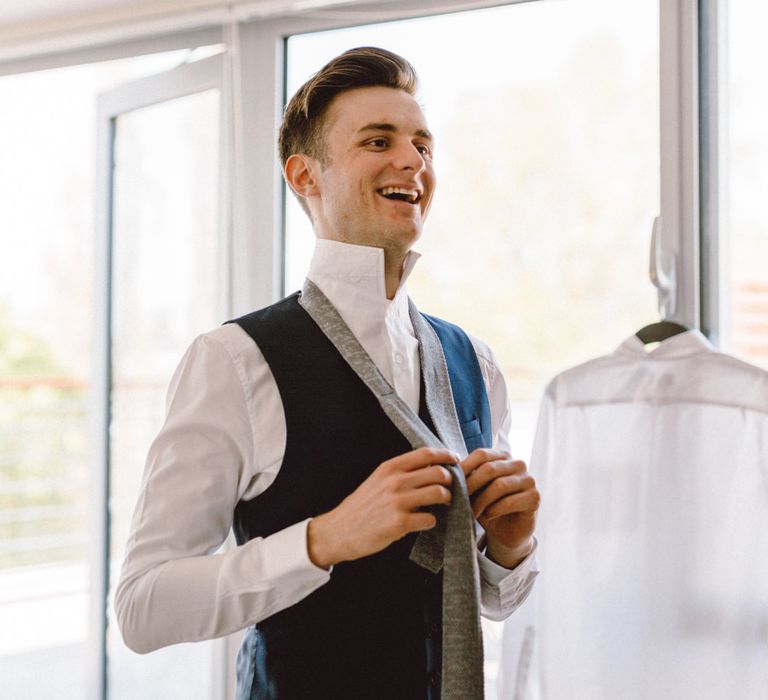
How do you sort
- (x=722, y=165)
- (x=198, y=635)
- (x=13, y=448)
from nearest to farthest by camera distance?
(x=198, y=635)
(x=722, y=165)
(x=13, y=448)

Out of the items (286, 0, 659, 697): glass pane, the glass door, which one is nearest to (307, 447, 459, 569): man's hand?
(286, 0, 659, 697): glass pane

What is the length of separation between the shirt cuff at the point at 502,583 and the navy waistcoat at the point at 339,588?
→ 73mm

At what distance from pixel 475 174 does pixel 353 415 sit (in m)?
1.19

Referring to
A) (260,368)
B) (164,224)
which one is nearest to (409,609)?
(260,368)

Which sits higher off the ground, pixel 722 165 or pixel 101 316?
pixel 722 165

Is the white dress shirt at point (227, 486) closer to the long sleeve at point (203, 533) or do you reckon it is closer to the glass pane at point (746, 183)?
the long sleeve at point (203, 533)

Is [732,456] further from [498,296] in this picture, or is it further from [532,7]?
[532,7]

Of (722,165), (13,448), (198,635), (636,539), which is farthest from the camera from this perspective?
(13,448)

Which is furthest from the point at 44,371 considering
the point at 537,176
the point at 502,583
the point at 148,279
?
the point at 502,583

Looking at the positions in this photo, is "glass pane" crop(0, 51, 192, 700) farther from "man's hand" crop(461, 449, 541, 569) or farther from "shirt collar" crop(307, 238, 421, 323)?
"man's hand" crop(461, 449, 541, 569)

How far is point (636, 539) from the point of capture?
1.69 meters

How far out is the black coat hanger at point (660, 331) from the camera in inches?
67.6

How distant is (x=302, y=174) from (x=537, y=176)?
968 mm

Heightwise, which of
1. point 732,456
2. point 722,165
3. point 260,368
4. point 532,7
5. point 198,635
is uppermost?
point 532,7
